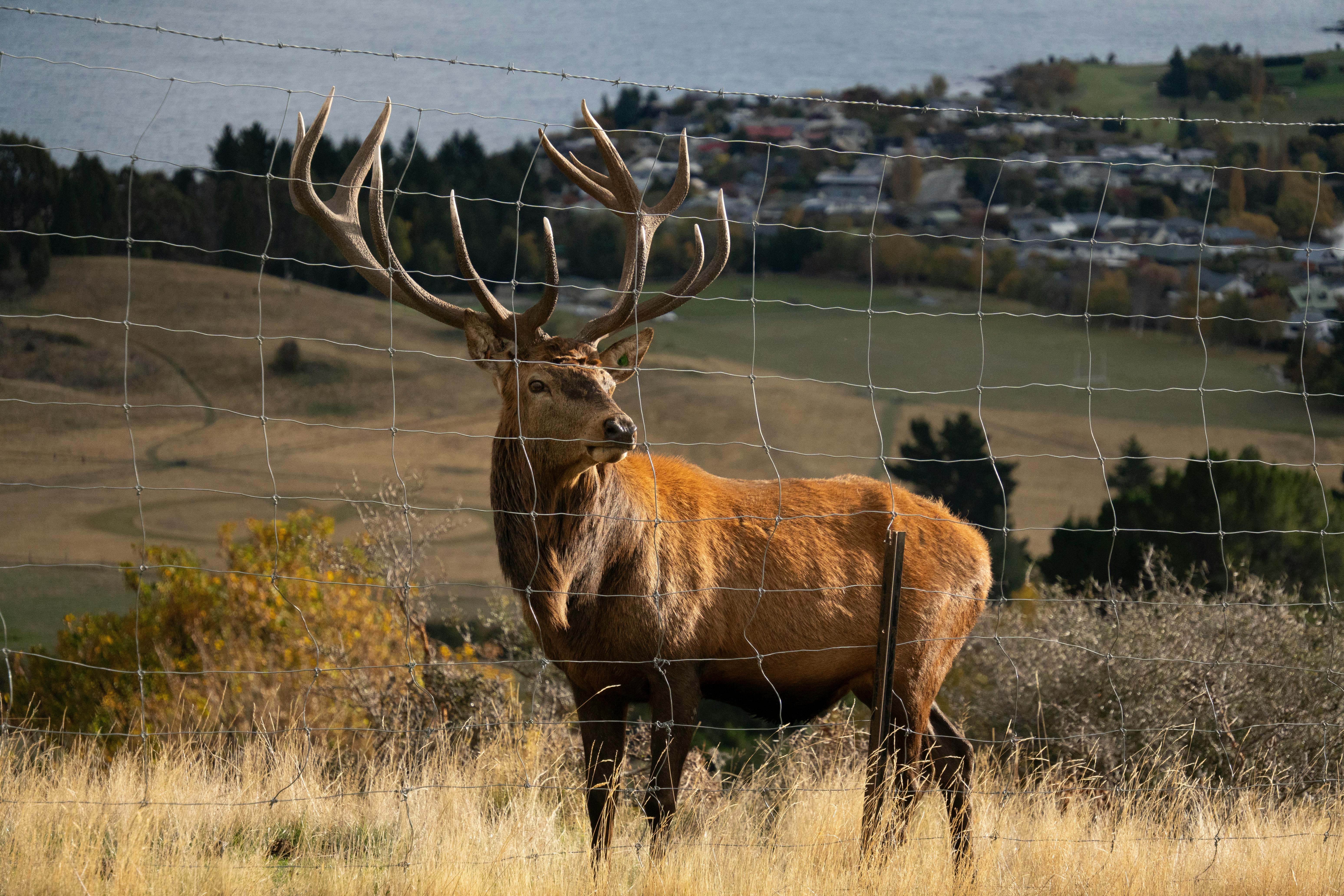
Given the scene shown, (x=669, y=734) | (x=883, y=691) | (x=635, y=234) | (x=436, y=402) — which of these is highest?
(x=635, y=234)

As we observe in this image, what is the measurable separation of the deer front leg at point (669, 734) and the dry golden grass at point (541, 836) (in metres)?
0.11

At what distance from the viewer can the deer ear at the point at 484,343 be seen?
161 inches

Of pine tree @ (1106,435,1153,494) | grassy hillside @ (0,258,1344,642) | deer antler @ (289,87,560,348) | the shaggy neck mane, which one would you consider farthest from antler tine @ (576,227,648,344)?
grassy hillside @ (0,258,1344,642)

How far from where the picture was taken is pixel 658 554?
4129mm

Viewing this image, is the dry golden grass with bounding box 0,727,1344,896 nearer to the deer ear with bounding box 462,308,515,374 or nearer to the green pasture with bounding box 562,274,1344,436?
the deer ear with bounding box 462,308,515,374

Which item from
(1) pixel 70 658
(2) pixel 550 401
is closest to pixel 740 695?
(2) pixel 550 401

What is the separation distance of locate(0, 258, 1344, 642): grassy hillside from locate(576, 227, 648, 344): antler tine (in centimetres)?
3230

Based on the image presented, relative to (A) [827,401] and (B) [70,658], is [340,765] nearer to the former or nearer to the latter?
(B) [70,658]

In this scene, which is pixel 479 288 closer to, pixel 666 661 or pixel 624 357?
pixel 624 357

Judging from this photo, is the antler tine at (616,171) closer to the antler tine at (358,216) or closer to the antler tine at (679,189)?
the antler tine at (679,189)

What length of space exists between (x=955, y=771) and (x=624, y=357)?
196cm

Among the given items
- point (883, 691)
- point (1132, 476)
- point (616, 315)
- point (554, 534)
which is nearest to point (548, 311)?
point (616, 315)

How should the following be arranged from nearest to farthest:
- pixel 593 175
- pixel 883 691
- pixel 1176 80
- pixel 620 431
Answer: pixel 620 431 < pixel 883 691 < pixel 593 175 < pixel 1176 80

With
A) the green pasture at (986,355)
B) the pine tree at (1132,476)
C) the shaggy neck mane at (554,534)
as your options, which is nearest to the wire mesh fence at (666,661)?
the shaggy neck mane at (554,534)
